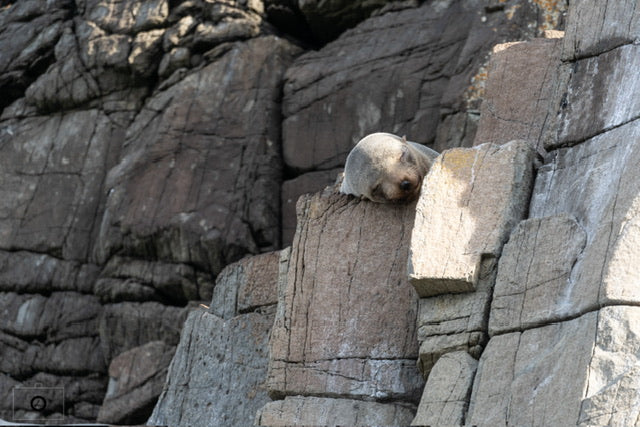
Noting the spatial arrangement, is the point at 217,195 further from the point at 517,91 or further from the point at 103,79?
the point at 517,91

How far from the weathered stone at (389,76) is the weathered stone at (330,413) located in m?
5.39

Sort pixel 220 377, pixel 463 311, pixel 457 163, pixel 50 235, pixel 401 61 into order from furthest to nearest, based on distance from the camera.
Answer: pixel 50 235 < pixel 401 61 < pixel 220 377 < pixel 457 163 < pixel 463 311

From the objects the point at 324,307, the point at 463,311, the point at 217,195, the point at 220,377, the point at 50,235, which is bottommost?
the point at 50,235

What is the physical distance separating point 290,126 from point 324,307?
663cm

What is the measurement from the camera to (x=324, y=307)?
7691mm

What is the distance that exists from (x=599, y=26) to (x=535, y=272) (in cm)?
188

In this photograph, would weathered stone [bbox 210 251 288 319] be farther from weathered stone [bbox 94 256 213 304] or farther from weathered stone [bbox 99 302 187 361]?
weathered stone [bbox 94 256 213 304]

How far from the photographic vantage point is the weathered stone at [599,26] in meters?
7.25

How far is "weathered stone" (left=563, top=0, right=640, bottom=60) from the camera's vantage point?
7.25 meters

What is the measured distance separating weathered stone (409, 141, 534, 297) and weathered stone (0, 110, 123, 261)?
28.5 ft

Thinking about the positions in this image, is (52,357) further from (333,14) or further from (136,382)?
(333,14)

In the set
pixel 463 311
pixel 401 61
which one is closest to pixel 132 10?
pixel 401 61

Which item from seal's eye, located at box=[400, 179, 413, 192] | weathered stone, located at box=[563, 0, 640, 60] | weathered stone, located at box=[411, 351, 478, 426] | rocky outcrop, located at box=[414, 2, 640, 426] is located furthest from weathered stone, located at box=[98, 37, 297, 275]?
weathered stone, located at box=[411, 351, 478, 426]

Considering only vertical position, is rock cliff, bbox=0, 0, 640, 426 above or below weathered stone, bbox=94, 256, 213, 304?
above
